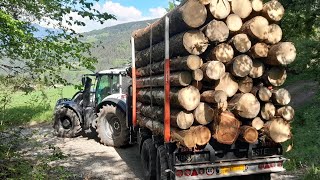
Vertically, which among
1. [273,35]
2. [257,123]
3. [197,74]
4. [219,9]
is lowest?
[257,123]

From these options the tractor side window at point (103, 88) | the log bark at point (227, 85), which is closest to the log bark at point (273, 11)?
the log bark at point (227, 85)

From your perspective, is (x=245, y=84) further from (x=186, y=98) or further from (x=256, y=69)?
(x=186, y=98)

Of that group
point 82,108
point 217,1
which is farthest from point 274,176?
point 82,108

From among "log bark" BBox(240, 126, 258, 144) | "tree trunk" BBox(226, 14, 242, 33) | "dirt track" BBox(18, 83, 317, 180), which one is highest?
"tree trunk" BBox(226, 14, 242, 33)

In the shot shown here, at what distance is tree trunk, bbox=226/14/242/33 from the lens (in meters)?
4.96

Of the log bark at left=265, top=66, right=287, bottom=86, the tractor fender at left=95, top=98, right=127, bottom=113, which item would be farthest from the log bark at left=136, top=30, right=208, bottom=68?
the tractor fender at left=95, top=98, right=127, bottom=113

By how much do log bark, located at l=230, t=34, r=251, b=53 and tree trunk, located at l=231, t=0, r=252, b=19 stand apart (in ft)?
1.09

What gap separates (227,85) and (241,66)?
1.15 ft

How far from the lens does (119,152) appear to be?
31.8ft

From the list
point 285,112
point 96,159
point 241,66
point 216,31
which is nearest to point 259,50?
point 241,66

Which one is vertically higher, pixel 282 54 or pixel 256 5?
pixel 256 5

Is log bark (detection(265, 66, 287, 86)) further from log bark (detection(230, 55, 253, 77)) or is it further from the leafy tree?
the leafy tree

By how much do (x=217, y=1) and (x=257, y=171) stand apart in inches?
108

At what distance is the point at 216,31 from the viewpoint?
485 cm
